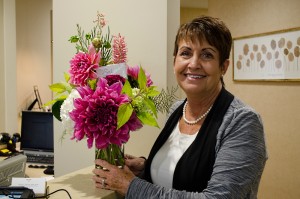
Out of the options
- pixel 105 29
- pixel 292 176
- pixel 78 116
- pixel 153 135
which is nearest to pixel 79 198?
pixel 78 116

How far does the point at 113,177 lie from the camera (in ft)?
3.83

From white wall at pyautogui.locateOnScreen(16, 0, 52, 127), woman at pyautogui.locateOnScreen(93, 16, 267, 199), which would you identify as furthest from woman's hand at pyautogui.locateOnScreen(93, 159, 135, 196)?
white wall at pyautogui.locateOnScreen(16, 0, 52, 127)

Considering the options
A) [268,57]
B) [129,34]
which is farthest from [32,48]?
[129,34]

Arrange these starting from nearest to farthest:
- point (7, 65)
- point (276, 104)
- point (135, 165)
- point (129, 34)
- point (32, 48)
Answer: point (135, 165) → point (129, 34) → point (276, 104) → point (7, 65) → point (32, 48)

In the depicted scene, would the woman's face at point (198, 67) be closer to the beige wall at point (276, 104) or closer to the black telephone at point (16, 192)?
the black telephone at point (16, 192)

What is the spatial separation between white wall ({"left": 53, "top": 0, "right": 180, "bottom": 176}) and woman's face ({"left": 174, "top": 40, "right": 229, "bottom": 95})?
0.26 meters

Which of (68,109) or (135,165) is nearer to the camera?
(68,109)

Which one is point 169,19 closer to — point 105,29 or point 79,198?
point 105,29

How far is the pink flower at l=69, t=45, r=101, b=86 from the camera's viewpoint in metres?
1.12

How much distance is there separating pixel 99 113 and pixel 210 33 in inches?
19.0

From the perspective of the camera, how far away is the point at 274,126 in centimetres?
317

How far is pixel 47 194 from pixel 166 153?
1.51ft

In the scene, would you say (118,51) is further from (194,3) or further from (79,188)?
(194,3)

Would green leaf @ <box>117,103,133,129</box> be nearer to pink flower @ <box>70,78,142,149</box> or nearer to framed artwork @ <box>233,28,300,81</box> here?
pink flower @ <box>70,78,142,149</box>
